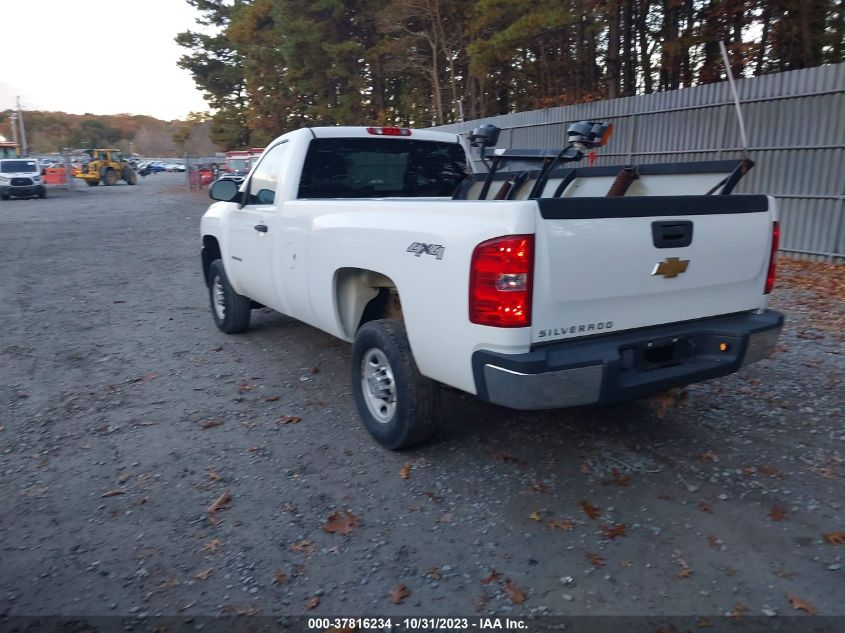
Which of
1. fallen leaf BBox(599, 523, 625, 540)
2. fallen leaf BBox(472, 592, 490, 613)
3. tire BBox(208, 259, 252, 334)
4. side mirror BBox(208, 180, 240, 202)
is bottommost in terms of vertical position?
fallen leaf BBox(472, 592, 490, 613)

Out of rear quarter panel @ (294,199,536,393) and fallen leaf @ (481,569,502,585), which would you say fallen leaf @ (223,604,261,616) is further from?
rear quarter panel @ (294,199,536,393)

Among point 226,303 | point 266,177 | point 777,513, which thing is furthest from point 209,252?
point 777,513

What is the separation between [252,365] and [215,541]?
9.58 ft

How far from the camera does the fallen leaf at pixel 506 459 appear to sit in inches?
159

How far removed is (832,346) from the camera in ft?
20.0

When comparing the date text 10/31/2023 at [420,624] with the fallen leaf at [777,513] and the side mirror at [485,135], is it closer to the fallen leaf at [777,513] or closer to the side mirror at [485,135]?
the fallen leaf at [777,513]

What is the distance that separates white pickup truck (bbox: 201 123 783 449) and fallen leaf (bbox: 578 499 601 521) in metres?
0.61

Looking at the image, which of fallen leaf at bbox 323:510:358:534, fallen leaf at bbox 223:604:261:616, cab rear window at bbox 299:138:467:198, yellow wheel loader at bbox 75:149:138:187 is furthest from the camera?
yellow wheel loader at bbox 75:149:138:187

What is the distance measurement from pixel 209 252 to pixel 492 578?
18.3 feet

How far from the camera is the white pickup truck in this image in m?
3.13

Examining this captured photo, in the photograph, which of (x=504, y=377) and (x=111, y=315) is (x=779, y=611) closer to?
(x=504, y=377)

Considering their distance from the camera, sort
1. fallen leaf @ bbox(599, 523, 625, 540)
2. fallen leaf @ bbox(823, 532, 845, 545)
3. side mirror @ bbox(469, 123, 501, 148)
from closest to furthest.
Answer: fallen leaf @ bbox(823, 532, 845, 545)
fallen leaf @ bbox(599, 523, 625, 540)
side mirror @ bbox(469, 123, 501, 148)

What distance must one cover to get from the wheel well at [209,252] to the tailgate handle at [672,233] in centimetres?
516

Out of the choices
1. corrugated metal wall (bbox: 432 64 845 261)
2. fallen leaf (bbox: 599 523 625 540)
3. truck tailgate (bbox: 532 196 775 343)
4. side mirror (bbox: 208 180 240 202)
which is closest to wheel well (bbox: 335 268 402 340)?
truck tailgate (bbox: 532 196 775 343)
